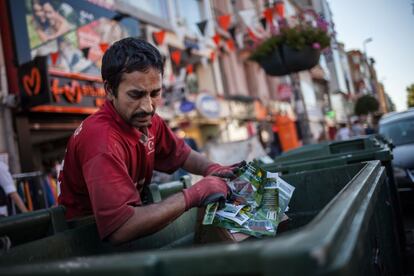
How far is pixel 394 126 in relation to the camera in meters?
6.27

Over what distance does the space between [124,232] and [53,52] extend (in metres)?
7.89

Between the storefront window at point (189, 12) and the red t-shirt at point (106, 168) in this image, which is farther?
the storefront window at point (189, 12)

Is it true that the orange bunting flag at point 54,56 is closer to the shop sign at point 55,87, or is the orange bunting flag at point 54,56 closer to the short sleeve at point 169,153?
the shop sign at point 55,87

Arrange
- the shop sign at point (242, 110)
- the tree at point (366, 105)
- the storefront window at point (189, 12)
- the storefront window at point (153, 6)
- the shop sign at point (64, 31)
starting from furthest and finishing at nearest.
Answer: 1. the tree at point (366, 105)
2. the shop sign at point (242, 110)
3. the storefront window at point (189, 12)
4. the storefront window at point (153, 6)
5. the shop sign at point (64, 31)

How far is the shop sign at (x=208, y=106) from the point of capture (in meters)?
13.0

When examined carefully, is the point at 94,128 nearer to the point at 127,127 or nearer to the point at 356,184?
the point at 127,127

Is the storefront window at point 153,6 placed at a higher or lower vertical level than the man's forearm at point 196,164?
higher

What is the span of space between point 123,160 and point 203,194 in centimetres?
39

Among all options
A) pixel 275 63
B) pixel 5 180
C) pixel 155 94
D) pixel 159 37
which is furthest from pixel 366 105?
pixel 155 94

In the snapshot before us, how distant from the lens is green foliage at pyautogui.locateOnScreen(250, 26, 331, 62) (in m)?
5.29

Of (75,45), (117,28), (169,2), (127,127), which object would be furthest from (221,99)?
(127,127)

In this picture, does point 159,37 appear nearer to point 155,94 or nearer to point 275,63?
point 275,63

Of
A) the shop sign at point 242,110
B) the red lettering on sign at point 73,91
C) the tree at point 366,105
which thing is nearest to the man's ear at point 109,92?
the red lettering on sign at point 73,91

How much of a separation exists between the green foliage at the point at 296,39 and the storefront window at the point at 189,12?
9264 mm
